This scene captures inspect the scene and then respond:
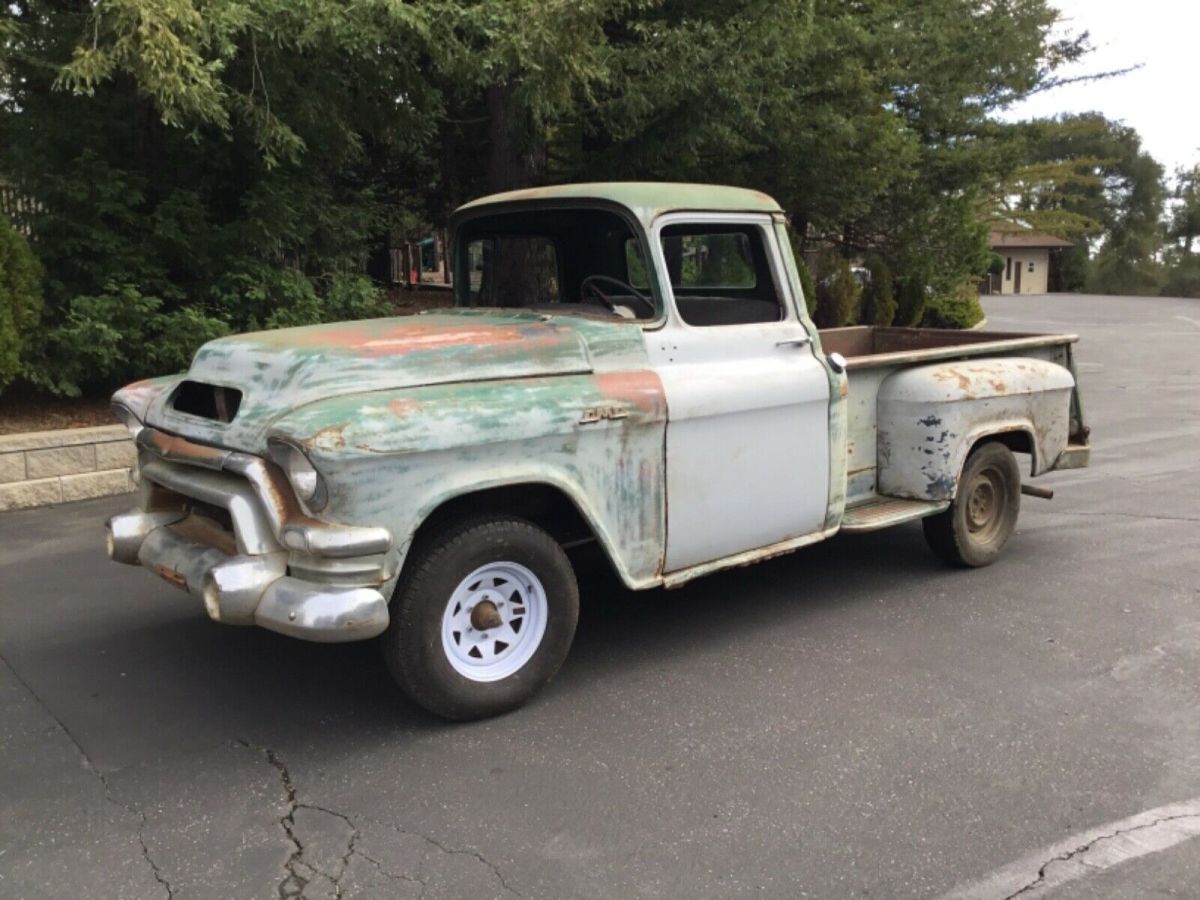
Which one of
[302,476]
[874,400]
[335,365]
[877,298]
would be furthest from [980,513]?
[877,298]

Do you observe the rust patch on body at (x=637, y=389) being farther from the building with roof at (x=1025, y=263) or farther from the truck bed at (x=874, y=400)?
the building with roof at (x=1025, y=263)

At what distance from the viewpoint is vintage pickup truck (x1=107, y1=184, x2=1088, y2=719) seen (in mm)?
3557

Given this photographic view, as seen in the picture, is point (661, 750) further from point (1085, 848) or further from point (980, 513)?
point (980, 513)

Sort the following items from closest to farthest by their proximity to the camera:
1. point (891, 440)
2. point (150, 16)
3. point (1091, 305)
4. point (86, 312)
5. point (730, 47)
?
point (891, 440)
point (150, 16)
point (86, 312)
point (730, 47)
point (1091, 305)

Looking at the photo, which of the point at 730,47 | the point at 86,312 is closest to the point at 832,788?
the point at 86,312

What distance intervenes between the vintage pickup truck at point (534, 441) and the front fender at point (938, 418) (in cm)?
1

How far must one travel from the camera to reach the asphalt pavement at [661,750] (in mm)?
3072

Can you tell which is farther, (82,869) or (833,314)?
(833,314)

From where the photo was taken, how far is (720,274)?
210 inches

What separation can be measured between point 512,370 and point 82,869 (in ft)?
7.24

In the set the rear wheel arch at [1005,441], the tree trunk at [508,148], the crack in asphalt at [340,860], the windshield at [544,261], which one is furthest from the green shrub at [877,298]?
the crack in asphalt at [340,860]

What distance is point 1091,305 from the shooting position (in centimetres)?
4128

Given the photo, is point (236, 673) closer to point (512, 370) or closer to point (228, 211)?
point (512, 370)

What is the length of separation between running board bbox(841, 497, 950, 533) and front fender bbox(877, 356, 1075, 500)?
0.05 m
